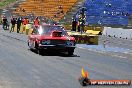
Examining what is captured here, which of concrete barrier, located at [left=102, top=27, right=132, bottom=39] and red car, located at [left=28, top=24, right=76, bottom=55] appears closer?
red car, located at [left=28, top=24, right=76, bottom=55]

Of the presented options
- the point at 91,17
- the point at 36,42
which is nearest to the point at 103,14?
the point at 91,17

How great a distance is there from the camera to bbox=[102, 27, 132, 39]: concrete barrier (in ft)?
140

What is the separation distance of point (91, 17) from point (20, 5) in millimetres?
19435

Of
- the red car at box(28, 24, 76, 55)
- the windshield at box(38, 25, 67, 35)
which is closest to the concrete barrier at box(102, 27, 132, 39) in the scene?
the windshield at box(38, 25, 67, 35)

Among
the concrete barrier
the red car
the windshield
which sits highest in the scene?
the windshield

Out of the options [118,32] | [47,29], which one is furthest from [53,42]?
[118,32]

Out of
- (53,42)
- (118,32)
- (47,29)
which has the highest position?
(47,29)

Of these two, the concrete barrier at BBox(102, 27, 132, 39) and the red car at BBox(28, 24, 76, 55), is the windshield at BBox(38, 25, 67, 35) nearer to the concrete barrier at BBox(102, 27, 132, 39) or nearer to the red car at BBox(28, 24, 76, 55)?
the red car at BBox(28, 24, 76, 55)

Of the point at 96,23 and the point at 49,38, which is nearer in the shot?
the point at 49,38

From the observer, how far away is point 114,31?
4553 centimetres

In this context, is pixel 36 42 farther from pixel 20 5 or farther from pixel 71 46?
pixel 20 5

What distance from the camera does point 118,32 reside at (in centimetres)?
4459

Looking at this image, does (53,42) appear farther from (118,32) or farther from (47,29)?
(118,32)

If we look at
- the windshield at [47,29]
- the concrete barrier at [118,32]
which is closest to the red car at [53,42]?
the windshield at [47,29]
